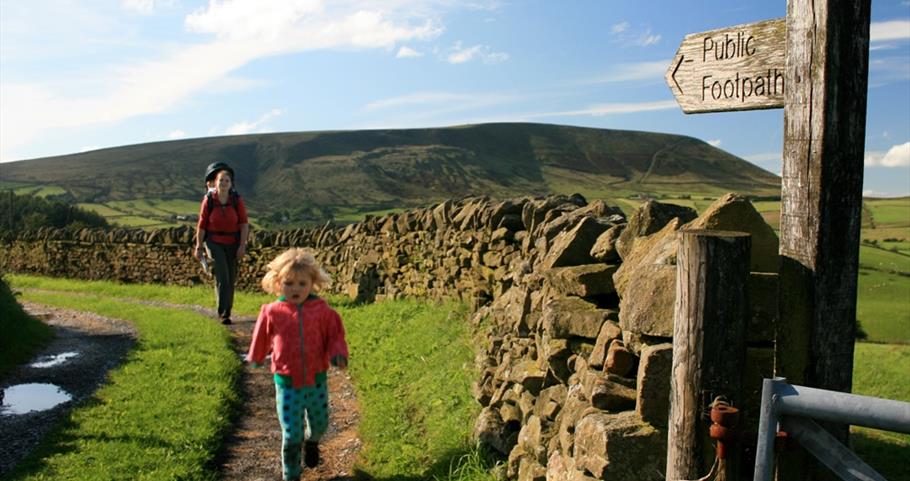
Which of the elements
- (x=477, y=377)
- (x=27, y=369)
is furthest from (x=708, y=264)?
(x=27, y=369)

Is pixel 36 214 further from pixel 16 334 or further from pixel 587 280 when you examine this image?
pixel 587 280

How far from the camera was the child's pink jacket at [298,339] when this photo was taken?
16.3ft

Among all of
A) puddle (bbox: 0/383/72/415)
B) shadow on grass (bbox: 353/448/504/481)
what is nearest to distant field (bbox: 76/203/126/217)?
puddle (bbox: 0/383/72/415)

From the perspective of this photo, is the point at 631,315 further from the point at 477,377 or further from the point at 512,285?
the point at 512,285

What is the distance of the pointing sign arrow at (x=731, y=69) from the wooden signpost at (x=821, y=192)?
105 millimetres

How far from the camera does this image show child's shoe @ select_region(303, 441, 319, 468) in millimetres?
5219

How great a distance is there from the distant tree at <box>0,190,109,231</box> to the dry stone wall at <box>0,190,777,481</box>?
69.1ft

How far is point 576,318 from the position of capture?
4633 millimetres

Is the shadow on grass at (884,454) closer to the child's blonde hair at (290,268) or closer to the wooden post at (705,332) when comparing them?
the wooden post at (705,332)

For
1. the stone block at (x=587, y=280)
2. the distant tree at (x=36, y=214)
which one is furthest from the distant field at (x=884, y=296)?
the distant tree at (x=36, y=214)

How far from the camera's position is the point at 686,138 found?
110750mm

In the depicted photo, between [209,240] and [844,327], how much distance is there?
869 centimetres

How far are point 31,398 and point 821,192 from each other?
7.25 m

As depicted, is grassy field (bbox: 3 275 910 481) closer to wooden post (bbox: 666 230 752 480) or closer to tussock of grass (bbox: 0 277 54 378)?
tussock of grass (bbox: 0 277 54 378)
